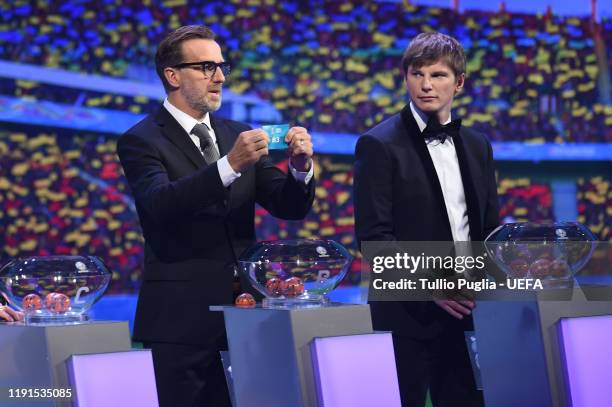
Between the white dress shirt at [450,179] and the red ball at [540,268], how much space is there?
0.42 metres

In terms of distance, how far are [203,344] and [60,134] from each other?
3.63 meters

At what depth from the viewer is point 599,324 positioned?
2.59 metres

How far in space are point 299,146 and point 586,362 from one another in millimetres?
1001

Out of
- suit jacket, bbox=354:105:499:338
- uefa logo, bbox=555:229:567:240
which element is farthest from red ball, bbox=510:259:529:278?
suit jacket, bbox=354:105:499:338

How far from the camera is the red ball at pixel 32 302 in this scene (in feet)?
7.64

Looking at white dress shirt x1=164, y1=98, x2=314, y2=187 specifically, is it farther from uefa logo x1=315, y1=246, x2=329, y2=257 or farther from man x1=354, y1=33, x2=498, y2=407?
uefa logo x1=315, y1=246, x2=329, y2=257

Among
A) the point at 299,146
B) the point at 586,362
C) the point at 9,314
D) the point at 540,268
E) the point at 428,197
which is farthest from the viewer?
the point at 428,197

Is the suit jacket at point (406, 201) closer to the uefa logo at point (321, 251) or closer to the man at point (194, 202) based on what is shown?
the man at point (194, 202)

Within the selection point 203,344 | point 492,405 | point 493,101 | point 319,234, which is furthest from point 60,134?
point 492,405

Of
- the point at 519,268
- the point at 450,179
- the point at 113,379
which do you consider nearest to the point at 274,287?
the point at 113,379

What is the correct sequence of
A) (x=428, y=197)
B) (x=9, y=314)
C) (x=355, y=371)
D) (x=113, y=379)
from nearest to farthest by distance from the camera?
1. (x=113, y=379)
2. (x=355, y=371)
3. (x=9, y=314)
4. (x=428, y=197)

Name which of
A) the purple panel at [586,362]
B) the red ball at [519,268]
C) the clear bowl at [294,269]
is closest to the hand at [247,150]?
the clear bowl at [294,269]

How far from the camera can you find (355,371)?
2316mm

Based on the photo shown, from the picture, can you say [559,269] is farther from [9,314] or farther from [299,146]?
[9,314]
